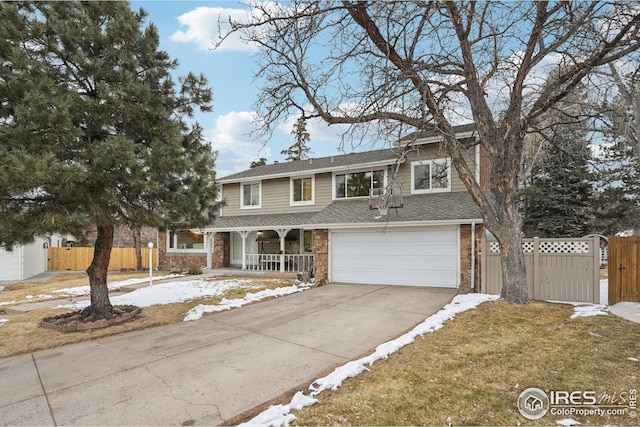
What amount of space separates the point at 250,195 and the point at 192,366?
14060 millimetres

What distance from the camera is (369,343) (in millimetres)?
5816

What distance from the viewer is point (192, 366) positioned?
15.9 feet

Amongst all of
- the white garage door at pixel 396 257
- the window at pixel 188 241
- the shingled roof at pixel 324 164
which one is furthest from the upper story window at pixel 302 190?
the window at pixel 188 241

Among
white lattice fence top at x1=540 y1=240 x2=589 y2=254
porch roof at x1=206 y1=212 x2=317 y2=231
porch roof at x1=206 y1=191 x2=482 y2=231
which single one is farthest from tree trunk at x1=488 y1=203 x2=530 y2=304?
porch roof at x1=206 y1=212 x2=317 y2=231

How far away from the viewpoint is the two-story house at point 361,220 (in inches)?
436

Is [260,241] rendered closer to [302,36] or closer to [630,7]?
[302,36]

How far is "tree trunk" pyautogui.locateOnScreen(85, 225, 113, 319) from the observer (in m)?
7.53

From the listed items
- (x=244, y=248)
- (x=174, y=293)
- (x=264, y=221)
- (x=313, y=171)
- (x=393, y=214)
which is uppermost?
(x=313, y=171)

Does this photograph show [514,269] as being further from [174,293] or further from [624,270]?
[174,293]

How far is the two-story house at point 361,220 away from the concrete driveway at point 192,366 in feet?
10.8

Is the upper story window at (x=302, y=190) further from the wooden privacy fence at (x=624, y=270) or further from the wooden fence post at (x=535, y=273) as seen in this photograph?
the wooden privacy fence at (x=624, y=270)

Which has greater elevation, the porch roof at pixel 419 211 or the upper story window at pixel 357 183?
the upper story window at pixel 357 183

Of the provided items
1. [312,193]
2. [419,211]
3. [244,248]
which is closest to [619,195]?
[419,211]

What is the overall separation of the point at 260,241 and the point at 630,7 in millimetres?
15663
